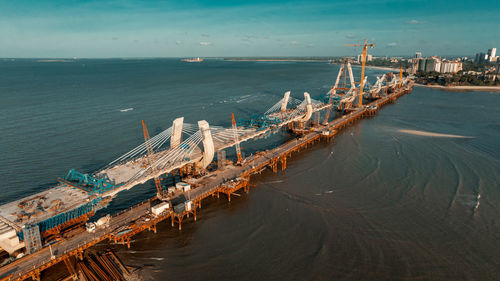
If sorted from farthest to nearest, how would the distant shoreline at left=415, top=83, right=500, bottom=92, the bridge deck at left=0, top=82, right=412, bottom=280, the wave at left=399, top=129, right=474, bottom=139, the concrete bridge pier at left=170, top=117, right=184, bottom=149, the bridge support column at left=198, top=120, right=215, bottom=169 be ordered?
1. the distant shoreline at left=415, top=83, right=500, bottom=92
2. the wave at left=399, top=129, right=474, bottom=139
3. the concrete bridge pier at left=170, top=117, right=184, bottom=149
4. the bridge support column at left=198, top=120, right=215, bottom=169
5. the bridge deck at left=0, top=82, right=412, bottom=280

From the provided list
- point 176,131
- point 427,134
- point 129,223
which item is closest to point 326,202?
point 176,131

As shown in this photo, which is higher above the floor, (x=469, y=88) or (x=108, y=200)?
(x=469, y=88)

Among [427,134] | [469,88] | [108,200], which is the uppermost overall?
[469,88]

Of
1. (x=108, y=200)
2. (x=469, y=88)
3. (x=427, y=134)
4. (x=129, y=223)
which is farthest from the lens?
(x=469, y=88)

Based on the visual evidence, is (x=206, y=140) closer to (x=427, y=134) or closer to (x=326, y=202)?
(x=326, y=202)

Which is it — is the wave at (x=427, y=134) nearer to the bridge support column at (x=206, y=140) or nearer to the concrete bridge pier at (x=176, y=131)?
the bridge support column at (x=206, y=140)

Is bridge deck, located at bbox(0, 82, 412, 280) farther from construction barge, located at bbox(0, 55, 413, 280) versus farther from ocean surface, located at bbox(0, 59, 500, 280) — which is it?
ocean surface, located at bbox(0, 59, 500, 280)

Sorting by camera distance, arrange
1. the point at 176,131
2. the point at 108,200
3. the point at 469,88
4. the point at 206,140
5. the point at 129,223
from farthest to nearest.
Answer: the point at 469,88
the point at 176,131
the point at 206,140
the point at 108,200
the point at 129,223

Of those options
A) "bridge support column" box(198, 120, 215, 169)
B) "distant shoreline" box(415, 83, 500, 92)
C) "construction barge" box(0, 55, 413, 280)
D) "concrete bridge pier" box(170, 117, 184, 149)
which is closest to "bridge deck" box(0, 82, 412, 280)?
"construction barge" box(0, 55, 413, 280)

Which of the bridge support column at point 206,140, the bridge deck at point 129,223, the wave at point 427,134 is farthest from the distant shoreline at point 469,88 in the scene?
the bridge support column at point 206,140

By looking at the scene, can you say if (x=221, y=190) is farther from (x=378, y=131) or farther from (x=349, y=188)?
(x=378, y=131)
